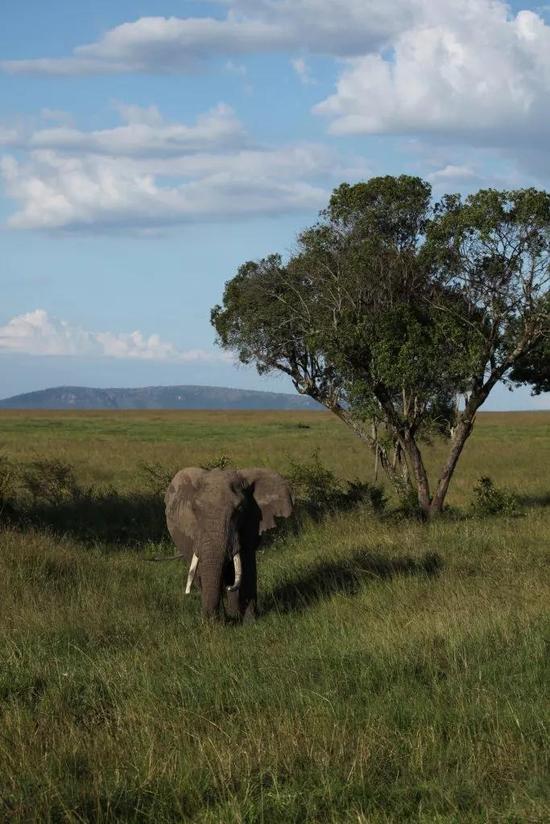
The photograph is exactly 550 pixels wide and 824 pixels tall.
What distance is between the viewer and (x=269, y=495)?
43.1ft

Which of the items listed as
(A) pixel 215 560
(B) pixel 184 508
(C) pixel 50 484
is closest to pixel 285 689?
(A) pixel 215 560

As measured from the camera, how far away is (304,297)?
2597 centimetres

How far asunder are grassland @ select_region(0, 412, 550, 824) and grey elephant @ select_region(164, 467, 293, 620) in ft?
1.56

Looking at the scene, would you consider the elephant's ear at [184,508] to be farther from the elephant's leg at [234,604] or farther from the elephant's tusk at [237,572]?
the elephant's leg at [234,604]

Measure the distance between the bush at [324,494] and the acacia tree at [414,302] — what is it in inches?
61.1

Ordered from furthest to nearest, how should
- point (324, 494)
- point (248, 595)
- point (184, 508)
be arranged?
point (324, 494), point (184, 508), point (248, 595)

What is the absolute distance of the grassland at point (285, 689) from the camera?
571 cm

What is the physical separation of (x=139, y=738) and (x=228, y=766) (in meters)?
1.09

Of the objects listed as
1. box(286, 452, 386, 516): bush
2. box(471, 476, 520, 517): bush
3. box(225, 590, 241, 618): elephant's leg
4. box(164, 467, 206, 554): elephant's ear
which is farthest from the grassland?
box(471, 476, 520, 517): bush

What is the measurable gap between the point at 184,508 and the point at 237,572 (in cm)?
128

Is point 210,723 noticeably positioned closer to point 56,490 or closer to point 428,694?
point 428,694

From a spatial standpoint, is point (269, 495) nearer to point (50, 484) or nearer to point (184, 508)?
point (184, 508)

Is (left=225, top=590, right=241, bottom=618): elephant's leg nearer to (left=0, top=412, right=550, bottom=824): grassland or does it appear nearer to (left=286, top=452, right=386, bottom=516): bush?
(left=0, top=412, right=550, bottom=824): grassland

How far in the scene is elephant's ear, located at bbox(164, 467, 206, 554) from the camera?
12.8m
